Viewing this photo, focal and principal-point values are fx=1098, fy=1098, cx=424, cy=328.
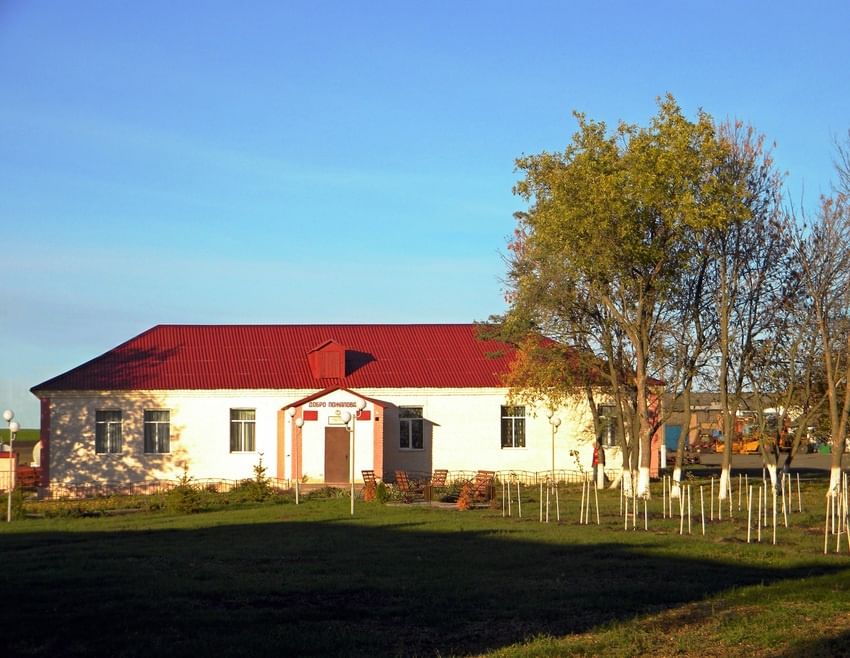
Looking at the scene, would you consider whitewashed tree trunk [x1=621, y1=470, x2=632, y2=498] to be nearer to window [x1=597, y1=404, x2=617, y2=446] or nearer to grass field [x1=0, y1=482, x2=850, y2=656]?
window [x1=597, y1=404, x2=617, y2=446]

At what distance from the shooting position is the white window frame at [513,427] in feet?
140

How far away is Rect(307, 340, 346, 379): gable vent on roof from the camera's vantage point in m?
42.9

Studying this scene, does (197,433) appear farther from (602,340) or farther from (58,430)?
(602,340)

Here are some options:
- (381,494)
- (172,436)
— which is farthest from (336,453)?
(381,494)

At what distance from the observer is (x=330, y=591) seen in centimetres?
1318

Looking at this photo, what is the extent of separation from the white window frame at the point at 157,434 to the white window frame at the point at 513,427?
12.7 meters

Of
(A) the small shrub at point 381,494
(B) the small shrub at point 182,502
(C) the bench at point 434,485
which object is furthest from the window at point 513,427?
(B) the small shrub at point 182,502

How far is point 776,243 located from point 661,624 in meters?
25.0

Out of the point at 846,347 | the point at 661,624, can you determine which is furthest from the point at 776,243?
the point at 661,624

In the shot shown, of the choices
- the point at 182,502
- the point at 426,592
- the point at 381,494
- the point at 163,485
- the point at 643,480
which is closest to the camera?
the point at 426,592

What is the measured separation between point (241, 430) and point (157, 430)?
10.3 ft

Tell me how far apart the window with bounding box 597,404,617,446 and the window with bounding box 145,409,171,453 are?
16.2m

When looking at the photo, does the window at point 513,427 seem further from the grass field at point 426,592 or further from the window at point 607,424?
the grass field at point 426,592

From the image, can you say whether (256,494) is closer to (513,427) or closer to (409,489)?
(409,489)
